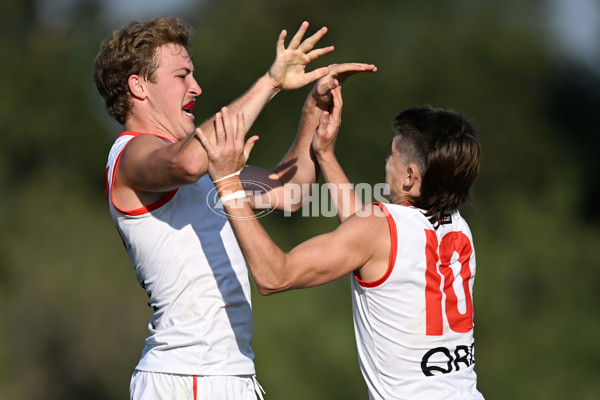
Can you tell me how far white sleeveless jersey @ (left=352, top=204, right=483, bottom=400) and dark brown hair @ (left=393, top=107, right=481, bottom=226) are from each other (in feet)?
0.30

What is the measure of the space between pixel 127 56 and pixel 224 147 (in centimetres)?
111

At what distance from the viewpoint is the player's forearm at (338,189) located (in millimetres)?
4418

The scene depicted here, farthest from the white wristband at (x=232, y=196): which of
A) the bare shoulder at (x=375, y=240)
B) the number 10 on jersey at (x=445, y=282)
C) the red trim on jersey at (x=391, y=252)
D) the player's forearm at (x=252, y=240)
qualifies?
the number 10 on jersey at (x=445, y=282)

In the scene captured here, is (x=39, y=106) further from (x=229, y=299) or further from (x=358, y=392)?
(x=229, y=299)

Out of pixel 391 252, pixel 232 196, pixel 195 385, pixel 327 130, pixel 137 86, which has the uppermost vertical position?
pixel 137 86

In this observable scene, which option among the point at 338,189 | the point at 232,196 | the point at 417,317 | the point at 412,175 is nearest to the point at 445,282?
the point at 417,317

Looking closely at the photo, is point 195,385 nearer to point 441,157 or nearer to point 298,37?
point 441,157

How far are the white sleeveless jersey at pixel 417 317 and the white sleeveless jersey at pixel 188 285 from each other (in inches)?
23.6

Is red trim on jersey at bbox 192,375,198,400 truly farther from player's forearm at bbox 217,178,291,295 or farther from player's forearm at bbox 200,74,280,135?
player's forearm at bbox 200,74,280,135

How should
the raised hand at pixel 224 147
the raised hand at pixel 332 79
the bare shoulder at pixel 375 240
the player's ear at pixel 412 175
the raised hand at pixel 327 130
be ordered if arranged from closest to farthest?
the raised hand at pixel 224 147, the bare shoulder at pixel 375 240, the player's ear at pixel 412 175, the raised hand at pixel 332 79, the raised hand at pixel 327 130

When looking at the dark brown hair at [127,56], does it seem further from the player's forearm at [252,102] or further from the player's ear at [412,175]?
the player's ear at [412,175]

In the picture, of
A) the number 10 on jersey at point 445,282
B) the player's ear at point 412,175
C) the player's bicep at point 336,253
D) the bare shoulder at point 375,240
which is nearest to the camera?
the player's bicep at point 336,253

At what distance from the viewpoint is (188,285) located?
3.95 meters

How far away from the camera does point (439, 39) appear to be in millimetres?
19203
